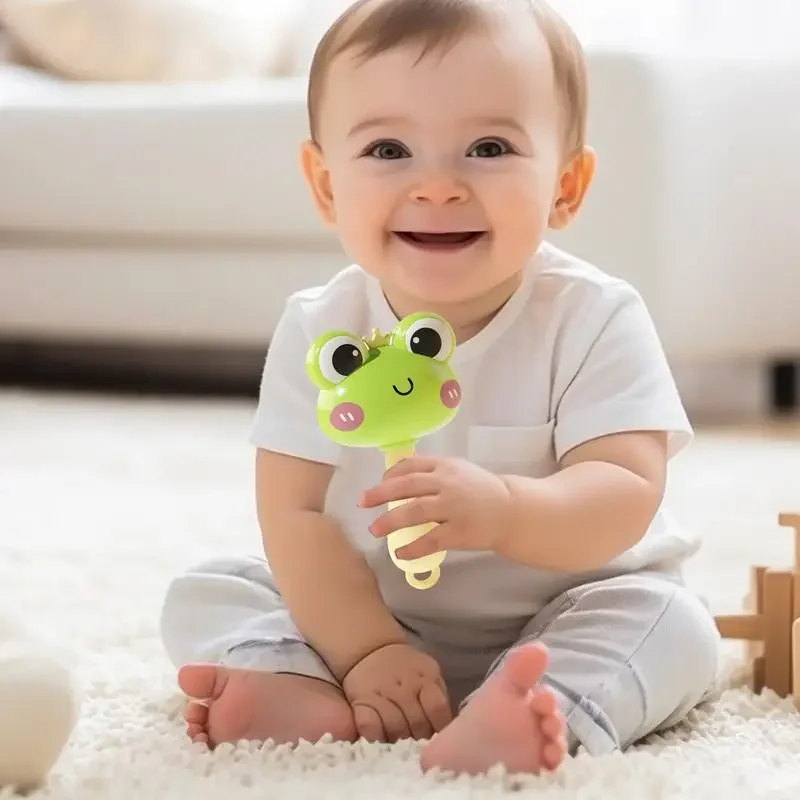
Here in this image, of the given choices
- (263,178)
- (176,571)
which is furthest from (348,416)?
(263,178)

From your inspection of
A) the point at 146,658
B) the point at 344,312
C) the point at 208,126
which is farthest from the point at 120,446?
the point at 344,312

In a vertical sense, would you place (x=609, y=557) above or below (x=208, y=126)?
below

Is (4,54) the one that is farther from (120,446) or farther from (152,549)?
(152,549)

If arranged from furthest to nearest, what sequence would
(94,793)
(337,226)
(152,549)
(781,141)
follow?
(781,141), (152,549), (337,226), (94,793)

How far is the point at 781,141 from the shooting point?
205cm

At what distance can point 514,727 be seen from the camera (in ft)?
1.99

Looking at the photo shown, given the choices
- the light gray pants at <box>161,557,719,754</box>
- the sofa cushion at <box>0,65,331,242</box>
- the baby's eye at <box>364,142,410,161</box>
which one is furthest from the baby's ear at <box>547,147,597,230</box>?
the sofa cushion at <box>0,65,331,242</box>

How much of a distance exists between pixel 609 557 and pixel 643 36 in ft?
6.07

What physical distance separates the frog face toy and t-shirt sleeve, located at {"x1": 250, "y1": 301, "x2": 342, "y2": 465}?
14 cm

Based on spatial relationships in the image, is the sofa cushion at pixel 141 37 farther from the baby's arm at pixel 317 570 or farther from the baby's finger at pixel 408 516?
the baby's finger at pixel 408 516

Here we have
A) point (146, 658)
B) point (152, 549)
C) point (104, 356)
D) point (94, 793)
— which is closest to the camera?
point (94, 793)

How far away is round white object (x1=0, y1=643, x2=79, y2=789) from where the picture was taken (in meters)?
0.60

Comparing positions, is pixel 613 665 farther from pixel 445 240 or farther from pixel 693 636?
pixel 445 240

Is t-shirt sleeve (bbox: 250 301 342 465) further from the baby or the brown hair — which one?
the brown hair
